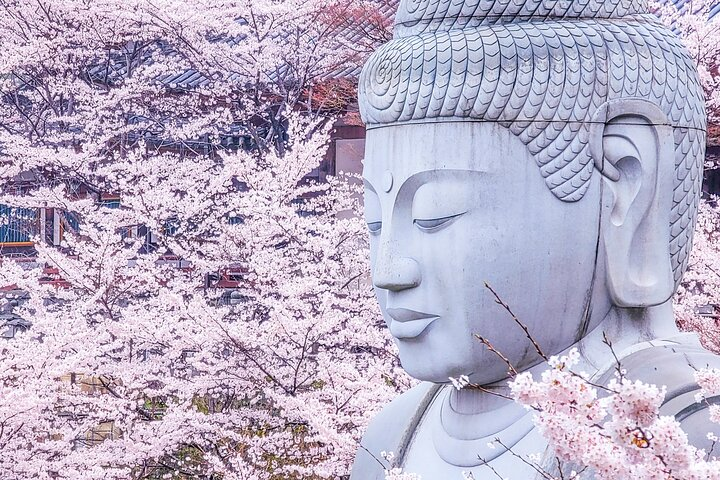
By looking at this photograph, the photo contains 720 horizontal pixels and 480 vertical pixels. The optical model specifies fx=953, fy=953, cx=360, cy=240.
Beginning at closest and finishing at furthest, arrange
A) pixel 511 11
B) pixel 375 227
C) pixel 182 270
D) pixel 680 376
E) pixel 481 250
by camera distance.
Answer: pixel 680 376, pixel 481 250, pixel 511 11, pixel 375 227, pixel 182 270

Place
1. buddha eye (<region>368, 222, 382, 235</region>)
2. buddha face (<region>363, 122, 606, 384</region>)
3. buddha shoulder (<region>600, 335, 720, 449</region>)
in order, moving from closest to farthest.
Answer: buddha shoulder (<region>600, 335, 720, 449</region>) < buddha face (<region>363, 122, 606, 384</region>) < buddha eye (<region>368, 222, 382, 235</region>)

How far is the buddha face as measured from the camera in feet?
7.13

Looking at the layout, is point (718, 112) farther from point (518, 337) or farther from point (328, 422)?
point (518, 337)

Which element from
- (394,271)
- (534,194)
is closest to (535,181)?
(534,194)

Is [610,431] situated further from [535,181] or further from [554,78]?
[554,78]

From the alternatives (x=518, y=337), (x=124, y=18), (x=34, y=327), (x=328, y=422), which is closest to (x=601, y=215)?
(x=518, y=337)

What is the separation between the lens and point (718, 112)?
7.66 metres

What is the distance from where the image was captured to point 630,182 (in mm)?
2211

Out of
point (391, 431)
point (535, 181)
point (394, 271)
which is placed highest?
point (535, 181)

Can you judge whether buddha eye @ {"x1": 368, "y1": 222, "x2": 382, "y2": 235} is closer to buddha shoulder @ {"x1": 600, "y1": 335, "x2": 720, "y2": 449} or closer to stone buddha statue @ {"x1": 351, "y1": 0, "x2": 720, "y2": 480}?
stone buddha statue @ {"x1": 351, "y1": 0, "x2": 720, "y2": 480}

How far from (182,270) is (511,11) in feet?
21.8

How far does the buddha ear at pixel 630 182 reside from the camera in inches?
86.4

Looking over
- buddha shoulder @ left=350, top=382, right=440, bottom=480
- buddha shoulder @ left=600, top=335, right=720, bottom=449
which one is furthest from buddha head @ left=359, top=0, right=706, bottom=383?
buddha shoulder @ left=350, top=382, right=440, bottom=480

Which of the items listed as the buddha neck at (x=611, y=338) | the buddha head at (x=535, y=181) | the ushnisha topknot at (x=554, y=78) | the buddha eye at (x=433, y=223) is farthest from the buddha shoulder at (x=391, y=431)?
the ushnisha topknot at (x=554, y=78)
